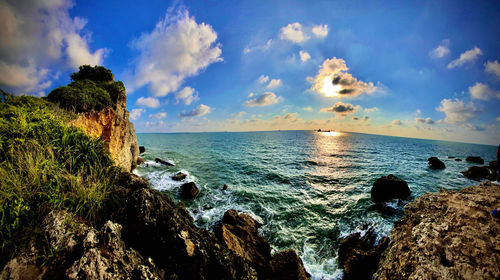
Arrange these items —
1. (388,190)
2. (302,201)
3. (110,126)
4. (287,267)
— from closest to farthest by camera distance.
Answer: (287,267) < (110,126) < (302,201) < (388,190)

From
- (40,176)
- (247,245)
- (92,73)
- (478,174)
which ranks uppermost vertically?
(92,73)

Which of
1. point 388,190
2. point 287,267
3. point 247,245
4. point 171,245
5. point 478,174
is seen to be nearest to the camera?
point 171,245

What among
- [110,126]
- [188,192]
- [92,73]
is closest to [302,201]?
[188,192]

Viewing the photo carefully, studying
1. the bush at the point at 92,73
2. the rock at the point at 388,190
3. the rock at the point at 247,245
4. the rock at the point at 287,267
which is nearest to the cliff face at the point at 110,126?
the bush at the point at 92,73

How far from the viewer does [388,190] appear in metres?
14.2

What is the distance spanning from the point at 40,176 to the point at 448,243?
1059 cm

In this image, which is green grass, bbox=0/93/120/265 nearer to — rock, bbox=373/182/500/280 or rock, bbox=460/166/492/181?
rock, bbox=373/182/500/280

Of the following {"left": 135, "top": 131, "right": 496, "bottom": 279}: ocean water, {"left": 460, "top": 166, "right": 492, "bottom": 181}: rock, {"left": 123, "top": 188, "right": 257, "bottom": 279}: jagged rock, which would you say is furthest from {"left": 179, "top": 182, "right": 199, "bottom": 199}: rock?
{"left": 460, "top": 166, "right": 492, "bottom": 181}: rock

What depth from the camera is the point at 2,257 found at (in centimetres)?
243

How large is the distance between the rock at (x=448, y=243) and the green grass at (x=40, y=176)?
822 centimetres

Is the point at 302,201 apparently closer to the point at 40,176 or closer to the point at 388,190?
the point at 388,190

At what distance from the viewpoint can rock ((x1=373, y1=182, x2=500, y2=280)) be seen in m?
3.72

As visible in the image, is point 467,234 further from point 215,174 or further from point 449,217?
point 215,174

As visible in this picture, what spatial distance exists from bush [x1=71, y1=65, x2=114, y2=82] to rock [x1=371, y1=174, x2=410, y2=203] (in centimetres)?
3153
